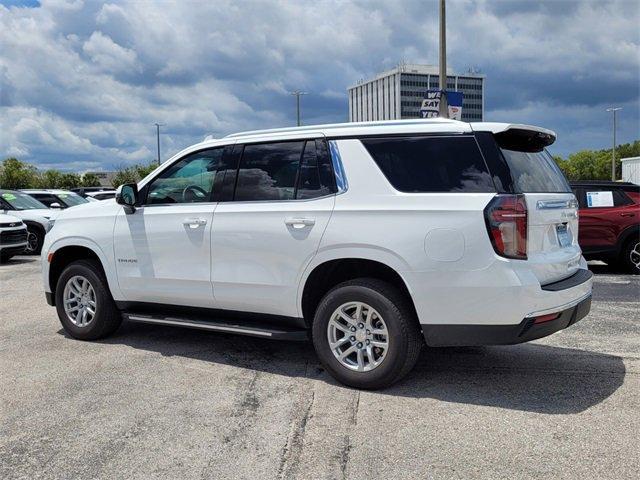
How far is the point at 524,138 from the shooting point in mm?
4539

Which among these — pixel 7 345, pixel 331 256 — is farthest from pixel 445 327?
pixel 7 345

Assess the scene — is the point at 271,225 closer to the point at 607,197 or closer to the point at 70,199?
the point at 607,197

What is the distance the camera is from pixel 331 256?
4.56 metres

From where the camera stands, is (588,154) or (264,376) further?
(588,154)

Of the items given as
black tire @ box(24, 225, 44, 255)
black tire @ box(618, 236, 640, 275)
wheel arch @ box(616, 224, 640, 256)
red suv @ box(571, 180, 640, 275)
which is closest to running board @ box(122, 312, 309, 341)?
red suv @ box(571, 180, 640, 275)

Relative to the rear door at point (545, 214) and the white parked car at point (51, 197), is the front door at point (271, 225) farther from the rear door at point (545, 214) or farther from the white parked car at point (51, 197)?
the white parked car at point (51, 197)

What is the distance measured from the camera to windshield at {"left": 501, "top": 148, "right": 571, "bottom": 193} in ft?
14.0

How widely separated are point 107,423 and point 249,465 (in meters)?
1.18

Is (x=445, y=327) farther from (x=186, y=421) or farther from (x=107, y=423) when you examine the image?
(x=107, y=423)

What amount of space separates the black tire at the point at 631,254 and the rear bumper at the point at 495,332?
683cm

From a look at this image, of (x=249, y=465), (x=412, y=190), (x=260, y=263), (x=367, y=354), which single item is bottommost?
(x=249, y=465)

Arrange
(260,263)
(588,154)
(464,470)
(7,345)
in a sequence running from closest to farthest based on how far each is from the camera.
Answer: (464,470) < (260,263) < (7,345) < (588,154)

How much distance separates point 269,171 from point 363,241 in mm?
1142

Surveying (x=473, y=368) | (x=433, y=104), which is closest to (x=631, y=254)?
(x=433, y=104)
